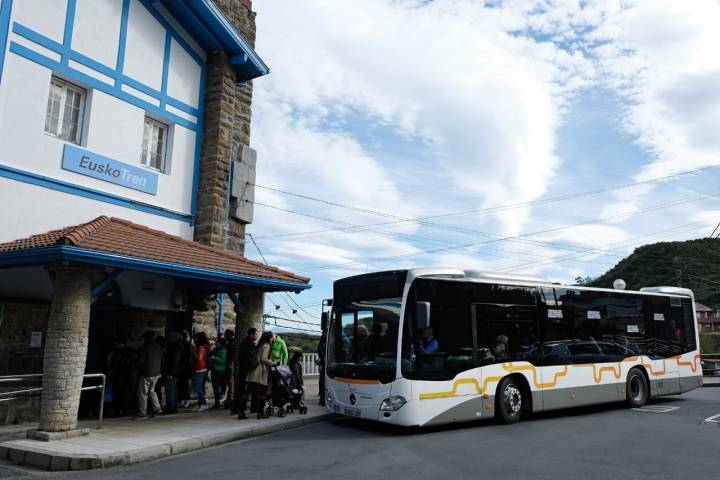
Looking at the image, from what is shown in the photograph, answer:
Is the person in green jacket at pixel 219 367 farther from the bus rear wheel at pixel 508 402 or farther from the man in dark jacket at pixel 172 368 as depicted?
the bus rear wheel at pixel 508 402

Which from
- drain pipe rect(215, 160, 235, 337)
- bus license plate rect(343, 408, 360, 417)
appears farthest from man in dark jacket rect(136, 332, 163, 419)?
drain pipe rect(215, 160, 235, 337)

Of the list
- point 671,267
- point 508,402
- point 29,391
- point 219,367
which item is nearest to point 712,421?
point 508,402

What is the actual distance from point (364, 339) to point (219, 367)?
4175 mm

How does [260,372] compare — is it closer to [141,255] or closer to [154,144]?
[141,255]

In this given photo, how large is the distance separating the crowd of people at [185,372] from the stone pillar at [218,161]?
1892mm

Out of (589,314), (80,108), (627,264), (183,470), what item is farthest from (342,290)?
(627,264)

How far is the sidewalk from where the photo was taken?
23.4ft

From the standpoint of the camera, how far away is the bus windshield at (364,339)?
9.29m

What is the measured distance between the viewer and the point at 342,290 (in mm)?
10789

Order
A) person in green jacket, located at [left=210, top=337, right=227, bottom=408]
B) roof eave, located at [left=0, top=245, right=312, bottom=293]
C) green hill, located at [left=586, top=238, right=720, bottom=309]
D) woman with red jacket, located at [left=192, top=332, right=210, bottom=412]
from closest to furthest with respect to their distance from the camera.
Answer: roof eave, located at [left=0, top=245, right=312, bottom=293], woman with red jacket, located at [left=192, top=332, right=210, bottom=412], person in green jacket, located at [left=210, top=337, right=227, bottom=408], green hill, located at [left=586, top=238, right=720, bottom=309]

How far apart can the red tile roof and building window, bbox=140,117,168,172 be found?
7.85 feet

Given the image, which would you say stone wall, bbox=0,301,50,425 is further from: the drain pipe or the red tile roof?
the drain pipe

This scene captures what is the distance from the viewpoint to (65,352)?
862 centimetres

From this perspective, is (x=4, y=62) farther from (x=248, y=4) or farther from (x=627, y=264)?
(x=627, y=264)
